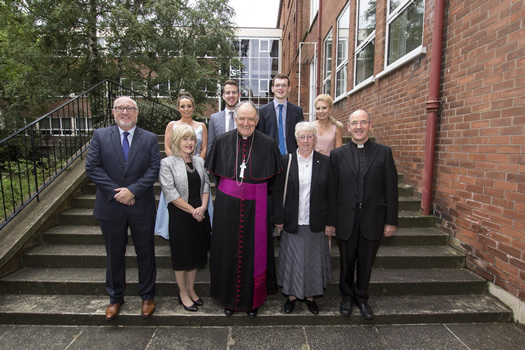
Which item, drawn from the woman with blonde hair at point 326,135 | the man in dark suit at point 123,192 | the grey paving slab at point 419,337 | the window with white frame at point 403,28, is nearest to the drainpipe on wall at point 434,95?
the window with white frame at point 403,28

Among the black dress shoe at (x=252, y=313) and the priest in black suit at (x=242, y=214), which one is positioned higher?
the priest in black suit at (x=242, y=214)

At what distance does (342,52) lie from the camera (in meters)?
8.61

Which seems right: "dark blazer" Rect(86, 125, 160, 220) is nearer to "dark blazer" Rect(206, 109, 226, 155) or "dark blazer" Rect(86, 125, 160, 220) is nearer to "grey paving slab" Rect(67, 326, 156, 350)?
"dark blazer" Rect(206, 109, 226, 155)

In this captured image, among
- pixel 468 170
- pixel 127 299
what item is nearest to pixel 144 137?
pixel 127 299

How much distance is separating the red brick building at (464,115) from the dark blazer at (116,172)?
134 inches

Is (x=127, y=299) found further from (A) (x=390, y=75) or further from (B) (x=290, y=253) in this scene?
(A) (x=390, y=75)

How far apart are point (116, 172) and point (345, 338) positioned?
2.59 metres

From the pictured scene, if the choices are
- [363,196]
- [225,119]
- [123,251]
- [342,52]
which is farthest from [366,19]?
[123,251]

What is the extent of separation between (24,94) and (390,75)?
42.2 ft

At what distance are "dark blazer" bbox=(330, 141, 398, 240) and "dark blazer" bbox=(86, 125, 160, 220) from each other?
1803mm

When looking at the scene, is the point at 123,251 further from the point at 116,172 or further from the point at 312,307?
the point at 312,307

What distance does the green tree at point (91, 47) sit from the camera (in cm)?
1101

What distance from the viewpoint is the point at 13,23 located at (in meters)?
11.0

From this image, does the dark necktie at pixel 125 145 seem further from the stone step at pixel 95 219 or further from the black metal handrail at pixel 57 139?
the stone step at pixel 95 219
